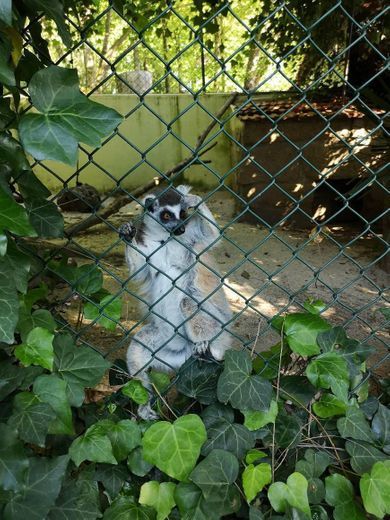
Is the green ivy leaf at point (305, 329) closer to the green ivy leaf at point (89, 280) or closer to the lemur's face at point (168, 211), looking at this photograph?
the green ivy leaf at point (89, 280)

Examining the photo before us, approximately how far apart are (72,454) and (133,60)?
15307mm

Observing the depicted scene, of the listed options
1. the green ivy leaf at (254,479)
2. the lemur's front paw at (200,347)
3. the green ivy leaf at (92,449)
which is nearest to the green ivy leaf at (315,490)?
the green ivy leaf at (254,479)

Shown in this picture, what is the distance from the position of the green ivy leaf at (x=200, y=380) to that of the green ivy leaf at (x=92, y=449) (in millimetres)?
401

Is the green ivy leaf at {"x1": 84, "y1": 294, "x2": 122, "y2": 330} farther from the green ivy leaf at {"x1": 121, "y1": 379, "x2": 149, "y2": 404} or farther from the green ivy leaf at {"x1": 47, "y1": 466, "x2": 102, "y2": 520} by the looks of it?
the green ivy leaf at {"x1": 47, "y1": 466, "x2": 102, "y2": 520}

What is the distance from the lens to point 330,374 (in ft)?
6.56

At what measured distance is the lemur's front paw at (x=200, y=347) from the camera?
2701mm

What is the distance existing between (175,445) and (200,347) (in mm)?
1006

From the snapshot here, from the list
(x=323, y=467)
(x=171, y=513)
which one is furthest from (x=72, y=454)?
(x=323, y=467)

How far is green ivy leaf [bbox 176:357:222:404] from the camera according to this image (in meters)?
1.98

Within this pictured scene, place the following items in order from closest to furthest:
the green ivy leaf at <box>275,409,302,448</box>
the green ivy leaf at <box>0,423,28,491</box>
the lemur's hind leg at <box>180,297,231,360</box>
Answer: the green ivy leaf at <box>0,423,28,491</box>
the green ivy leaf at <box>275,409,302,448</box>
the lemur's hind leg at <box>180,297,231,360</box>

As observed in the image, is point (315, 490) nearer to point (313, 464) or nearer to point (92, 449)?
point (313, 464)

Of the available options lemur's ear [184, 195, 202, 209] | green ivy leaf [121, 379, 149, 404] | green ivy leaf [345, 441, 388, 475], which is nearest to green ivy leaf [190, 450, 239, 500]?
green ivy leaf [121, 379, 149, 404]

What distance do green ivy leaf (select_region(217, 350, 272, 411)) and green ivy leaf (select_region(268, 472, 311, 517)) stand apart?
0.91 ft

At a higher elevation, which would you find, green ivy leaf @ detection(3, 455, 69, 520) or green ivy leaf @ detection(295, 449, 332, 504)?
green ivy leaf @ detection(295, 449, 332, 504)
